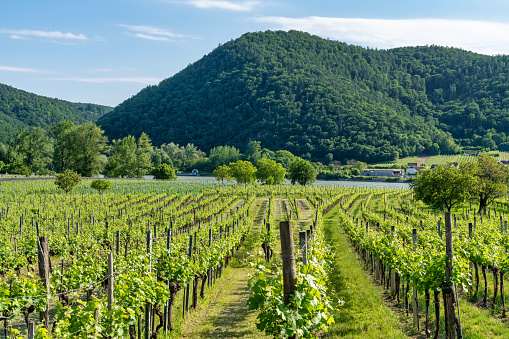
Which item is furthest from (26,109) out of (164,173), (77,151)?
(164,173)

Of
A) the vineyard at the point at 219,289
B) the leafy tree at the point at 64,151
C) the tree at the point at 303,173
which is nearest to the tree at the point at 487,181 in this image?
the vineyard at the point at 219,289

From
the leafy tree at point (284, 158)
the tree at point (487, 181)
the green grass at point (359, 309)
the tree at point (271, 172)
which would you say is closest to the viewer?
the green grass at point (359, 309)

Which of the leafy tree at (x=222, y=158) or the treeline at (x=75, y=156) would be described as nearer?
the treeline at (x=75, y=156)

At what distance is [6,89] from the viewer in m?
174

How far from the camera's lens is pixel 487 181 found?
31891 mm

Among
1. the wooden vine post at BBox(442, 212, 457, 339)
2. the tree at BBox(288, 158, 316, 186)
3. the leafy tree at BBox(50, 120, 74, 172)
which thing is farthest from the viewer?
the tree at BBox(288, 158, 316, 186)

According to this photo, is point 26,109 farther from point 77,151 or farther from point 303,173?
point 303,173

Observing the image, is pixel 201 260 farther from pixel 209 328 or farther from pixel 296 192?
pixel 296 192

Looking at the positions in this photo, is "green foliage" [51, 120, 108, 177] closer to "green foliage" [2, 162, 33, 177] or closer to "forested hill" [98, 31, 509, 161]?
"green foliage" [2, 162, 33, 177]

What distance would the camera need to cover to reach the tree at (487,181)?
31266mm

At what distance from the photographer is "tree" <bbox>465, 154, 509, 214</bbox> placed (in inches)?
1231

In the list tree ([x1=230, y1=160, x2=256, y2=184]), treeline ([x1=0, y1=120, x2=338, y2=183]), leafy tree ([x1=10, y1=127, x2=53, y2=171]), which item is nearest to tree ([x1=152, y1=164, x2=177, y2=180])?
treeline ([x1=0, y1=120, x2=338, y2=183])

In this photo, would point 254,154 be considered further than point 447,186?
Yes

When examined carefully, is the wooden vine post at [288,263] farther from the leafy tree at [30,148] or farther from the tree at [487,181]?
the leafy tree at [30,148]
